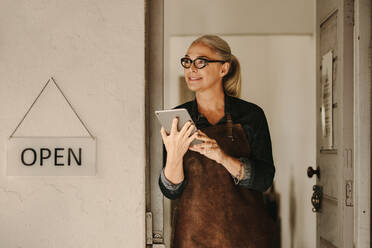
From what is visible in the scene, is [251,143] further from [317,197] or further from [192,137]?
[317,197]

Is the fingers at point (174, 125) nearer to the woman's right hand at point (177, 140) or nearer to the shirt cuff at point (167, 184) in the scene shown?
the woman's right hand at point (177, 140)

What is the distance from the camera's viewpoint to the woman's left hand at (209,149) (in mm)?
2410

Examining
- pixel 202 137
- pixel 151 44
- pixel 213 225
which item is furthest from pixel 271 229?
pixel 151 44

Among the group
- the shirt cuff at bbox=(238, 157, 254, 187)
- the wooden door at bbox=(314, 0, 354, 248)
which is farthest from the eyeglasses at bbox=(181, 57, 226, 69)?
the wooden door at bbox=(314, 0, 354, 248)

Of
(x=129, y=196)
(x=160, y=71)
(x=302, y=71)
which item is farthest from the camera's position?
(x=302, y=71)

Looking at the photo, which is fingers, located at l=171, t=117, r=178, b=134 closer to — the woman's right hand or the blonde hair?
the woman's right hand

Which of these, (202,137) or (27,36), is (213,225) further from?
(27,36)

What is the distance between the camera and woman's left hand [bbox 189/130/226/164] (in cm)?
241

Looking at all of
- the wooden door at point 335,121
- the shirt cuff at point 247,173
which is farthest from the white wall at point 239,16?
the shirt cuff at point 247,173

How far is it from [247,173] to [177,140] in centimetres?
43

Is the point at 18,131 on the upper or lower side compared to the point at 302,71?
lower

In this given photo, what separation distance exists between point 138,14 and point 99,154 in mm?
721

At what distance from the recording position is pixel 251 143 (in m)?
2.57

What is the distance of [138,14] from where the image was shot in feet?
7.49
